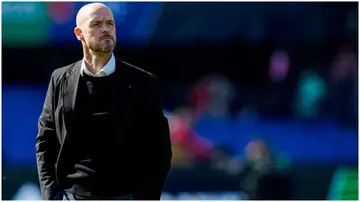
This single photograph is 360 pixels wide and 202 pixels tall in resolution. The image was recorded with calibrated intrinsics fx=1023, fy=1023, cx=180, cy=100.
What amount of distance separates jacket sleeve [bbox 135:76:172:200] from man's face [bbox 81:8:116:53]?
266mm

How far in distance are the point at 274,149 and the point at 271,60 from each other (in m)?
1.80

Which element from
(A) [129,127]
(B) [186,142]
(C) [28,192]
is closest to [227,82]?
(B) [186,142]

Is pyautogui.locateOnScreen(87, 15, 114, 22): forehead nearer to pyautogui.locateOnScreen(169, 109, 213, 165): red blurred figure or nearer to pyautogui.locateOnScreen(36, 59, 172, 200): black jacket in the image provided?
pyautogui.locateOnScreen(36, 59, 172, 200): black jacket

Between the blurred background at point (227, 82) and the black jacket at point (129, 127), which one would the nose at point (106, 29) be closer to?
the black jacket at point (129, 127)

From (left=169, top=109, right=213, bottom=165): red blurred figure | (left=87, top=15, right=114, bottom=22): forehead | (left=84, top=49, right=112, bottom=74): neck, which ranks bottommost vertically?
(left=169, top=109, right=213, bottom=165): red blurred figure

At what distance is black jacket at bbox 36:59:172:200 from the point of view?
4.57 metres

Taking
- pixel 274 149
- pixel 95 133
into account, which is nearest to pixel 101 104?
pixel 95 133

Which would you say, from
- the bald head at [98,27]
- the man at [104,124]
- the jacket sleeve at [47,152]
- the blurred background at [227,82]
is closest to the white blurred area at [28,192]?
the blurred background at [227,82]

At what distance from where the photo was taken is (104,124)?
4.54m

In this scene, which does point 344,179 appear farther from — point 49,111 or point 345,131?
point 49,111

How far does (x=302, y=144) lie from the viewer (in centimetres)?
1558

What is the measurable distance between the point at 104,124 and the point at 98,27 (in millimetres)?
430

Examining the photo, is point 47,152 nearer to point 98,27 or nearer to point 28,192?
point 98,27

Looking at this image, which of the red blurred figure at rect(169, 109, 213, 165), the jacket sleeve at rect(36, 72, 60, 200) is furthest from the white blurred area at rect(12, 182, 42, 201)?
the jacket sleeve at rect(36, 72, 60, 200)
